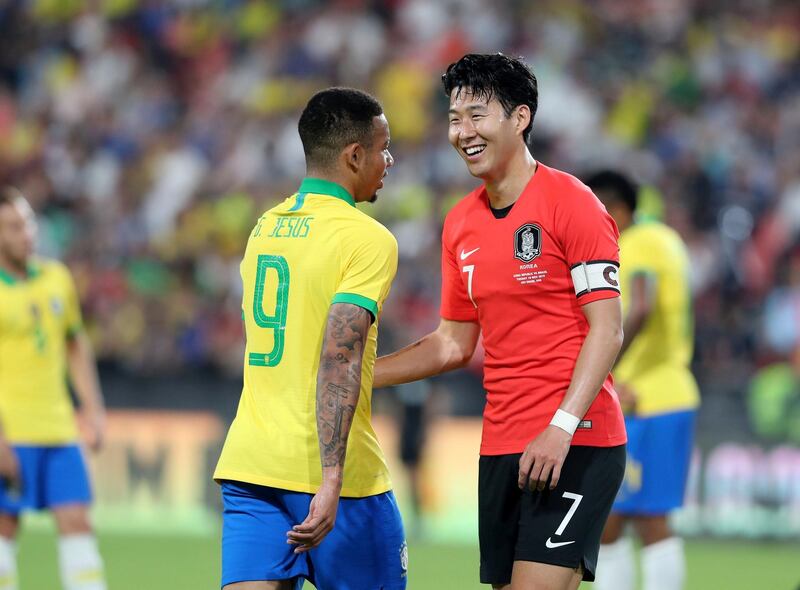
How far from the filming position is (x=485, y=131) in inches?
179

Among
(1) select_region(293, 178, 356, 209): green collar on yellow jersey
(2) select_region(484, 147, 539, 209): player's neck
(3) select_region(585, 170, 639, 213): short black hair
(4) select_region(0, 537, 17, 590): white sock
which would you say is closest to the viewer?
(1) select_region(293, 178, 356, 209): green collar on yellow jersey

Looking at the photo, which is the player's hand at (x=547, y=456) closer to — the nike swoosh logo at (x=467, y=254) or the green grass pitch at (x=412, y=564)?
the nike swoosh logo at (x=467, y=254)

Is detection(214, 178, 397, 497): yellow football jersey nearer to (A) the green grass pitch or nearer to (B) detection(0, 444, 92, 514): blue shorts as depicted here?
(B) detection(0, 444, 92, 514): blue shorts

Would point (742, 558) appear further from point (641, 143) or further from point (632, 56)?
point (632, 56)

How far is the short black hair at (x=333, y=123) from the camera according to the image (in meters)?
4.47

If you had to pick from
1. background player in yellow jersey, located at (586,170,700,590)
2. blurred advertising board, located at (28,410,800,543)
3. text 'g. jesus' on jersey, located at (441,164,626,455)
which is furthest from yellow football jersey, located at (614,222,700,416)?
blurred advertising board, located at (28,410,800,543)

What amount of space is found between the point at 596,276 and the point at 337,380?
913mm

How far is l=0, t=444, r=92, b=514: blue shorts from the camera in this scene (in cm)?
745

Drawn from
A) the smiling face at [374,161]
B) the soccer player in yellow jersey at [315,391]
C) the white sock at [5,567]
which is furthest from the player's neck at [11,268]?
the smiling face at [374,161]

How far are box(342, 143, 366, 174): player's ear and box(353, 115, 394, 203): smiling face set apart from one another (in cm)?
1

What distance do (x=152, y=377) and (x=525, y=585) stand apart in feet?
30.8

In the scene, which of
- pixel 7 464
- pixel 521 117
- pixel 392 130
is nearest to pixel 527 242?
pixel 521 117

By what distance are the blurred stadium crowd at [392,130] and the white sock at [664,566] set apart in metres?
5.08

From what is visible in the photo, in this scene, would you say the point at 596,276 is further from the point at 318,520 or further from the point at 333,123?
the point at 318,520
